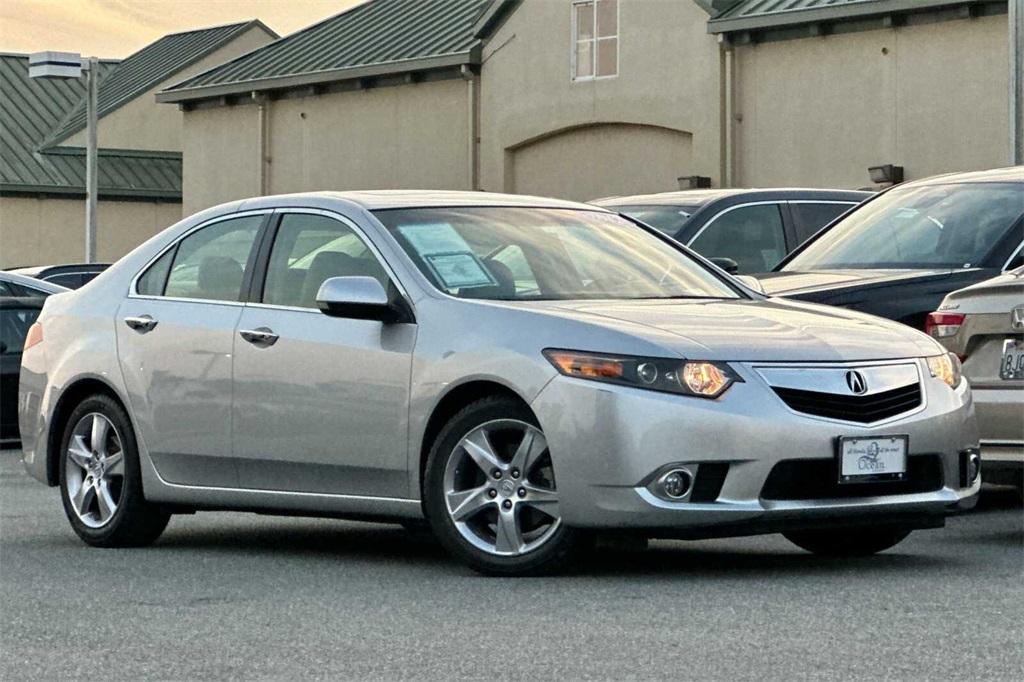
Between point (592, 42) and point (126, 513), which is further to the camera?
point (592, 42)

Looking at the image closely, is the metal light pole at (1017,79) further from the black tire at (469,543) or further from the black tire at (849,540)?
the black tire at (469,543)

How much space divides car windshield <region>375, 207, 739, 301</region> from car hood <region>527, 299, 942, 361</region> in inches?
9.5

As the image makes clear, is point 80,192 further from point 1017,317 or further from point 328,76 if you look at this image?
point 1017,317

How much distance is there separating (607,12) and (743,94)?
12.2 feet

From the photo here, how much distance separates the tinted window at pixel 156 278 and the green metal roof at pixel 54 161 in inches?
1737

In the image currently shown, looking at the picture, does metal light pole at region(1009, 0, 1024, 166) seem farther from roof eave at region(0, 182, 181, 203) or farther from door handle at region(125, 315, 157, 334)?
roof eave at region(0, 182, 181, 203)

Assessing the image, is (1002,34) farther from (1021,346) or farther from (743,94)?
(1021,346)

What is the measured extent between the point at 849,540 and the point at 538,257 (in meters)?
1.71

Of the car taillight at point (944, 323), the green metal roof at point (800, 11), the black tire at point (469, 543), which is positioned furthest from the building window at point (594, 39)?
the black tire at point (469, 543)

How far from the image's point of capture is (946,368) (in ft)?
27.8

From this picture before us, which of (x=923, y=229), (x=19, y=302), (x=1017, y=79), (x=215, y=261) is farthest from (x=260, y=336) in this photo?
(x=1017, y=79)

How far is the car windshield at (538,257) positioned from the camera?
28.6 ft

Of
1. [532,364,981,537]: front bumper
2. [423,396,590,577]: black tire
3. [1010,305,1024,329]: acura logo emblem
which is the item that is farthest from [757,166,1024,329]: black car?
[423,396,590,577]: black tire

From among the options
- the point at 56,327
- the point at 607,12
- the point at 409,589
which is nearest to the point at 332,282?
the point at 409,589
